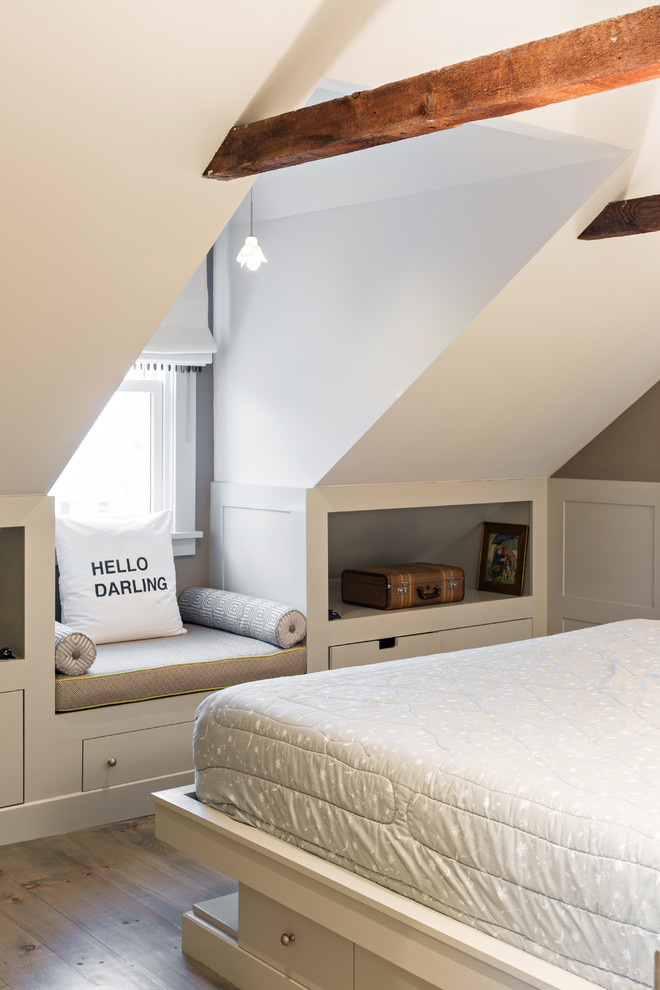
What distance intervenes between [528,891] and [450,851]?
0.18 m

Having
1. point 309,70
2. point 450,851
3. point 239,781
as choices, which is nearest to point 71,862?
point 239,781

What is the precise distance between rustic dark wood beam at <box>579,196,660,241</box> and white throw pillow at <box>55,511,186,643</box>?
2039 millimetres

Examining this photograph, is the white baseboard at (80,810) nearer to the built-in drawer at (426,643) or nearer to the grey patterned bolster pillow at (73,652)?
the grey patterned bolster pillow at (73,652)

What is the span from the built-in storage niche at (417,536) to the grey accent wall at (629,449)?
1.23ft

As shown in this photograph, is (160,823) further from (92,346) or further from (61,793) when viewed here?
(92,346)

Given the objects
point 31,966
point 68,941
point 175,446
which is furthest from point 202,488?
point 31,966

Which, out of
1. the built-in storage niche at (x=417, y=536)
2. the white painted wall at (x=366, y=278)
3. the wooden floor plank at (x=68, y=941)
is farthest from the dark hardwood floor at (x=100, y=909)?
the built-in storage niche at (x=417, y=536)

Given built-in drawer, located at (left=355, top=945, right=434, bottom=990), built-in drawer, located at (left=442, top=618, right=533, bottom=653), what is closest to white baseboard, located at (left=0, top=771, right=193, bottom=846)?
built-in drawer, located at (left=442, top=618, right=533, bottom=653)

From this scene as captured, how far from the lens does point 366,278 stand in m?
3.76

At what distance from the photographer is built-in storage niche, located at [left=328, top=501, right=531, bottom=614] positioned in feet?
16.0

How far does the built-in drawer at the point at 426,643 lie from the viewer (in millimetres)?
4168

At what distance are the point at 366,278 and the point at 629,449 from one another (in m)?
1.67

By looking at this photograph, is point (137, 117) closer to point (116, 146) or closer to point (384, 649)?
point (116, 146)

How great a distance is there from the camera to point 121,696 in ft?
11.4
